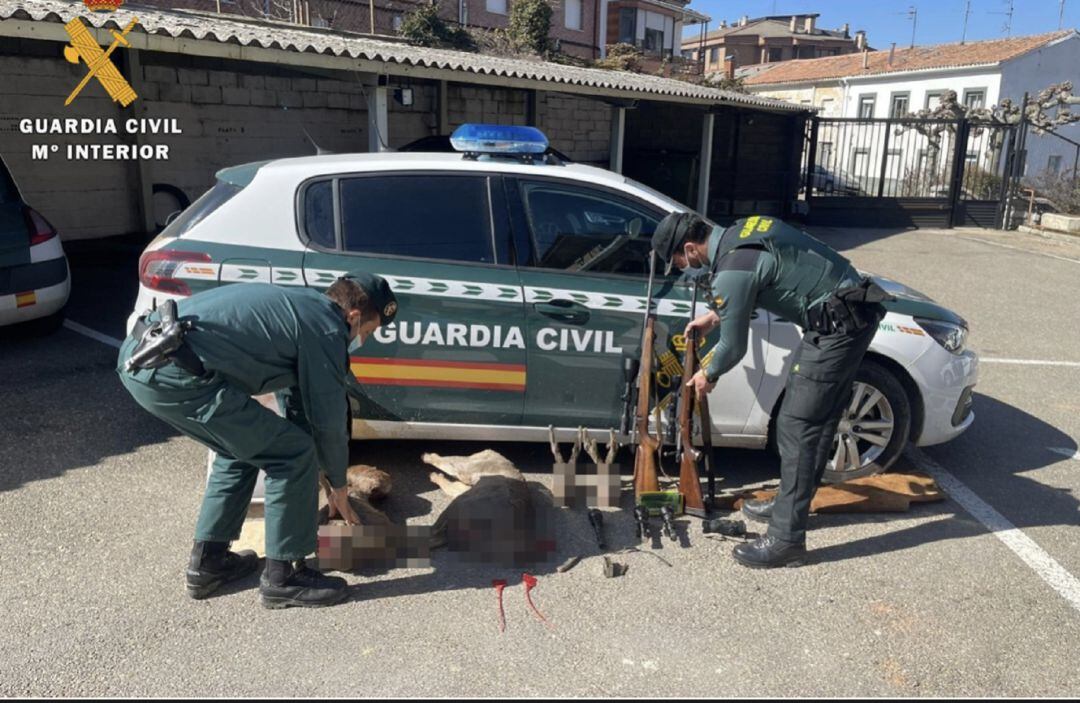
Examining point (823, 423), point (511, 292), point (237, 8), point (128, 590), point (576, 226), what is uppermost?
point (237, 8)

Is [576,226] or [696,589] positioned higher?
[576,226]

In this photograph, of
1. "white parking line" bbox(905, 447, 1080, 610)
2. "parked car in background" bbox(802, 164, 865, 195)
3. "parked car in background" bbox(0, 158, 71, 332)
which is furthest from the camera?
"parked car in background" bbox(802, 164, 865, 195)

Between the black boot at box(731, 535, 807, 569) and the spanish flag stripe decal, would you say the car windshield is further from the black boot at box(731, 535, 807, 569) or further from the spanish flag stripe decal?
the black boot at box(731, 535, 807, 569)

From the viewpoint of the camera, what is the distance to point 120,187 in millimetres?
11516

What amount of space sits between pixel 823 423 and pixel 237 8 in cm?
2490

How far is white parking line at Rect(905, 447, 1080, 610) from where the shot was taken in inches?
149

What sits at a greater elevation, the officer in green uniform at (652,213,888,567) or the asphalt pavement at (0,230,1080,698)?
the officer in green uniform at (652,213,888,567)

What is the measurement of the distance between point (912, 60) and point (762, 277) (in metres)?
39.3

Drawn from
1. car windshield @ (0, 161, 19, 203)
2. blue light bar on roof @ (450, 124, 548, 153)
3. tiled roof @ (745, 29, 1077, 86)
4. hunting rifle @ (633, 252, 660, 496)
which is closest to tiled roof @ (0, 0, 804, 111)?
car windshield @ (0, 161, 19, 203)

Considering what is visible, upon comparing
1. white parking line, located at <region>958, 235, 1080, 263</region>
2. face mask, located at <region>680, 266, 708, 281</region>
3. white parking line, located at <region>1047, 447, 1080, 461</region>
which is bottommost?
white parking line, located at <region>1047, 447, 1080, 461</region>

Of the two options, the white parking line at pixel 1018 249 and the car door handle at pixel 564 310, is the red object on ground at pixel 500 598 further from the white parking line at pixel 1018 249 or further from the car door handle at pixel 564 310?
the white parking line at pixel 1018 249

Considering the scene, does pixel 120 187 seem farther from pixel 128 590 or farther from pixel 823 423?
pixel 823 423

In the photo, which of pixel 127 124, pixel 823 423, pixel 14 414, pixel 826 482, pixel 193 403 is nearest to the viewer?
pixel 193 403

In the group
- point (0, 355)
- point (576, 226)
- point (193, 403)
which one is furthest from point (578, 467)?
point (0, 355)
